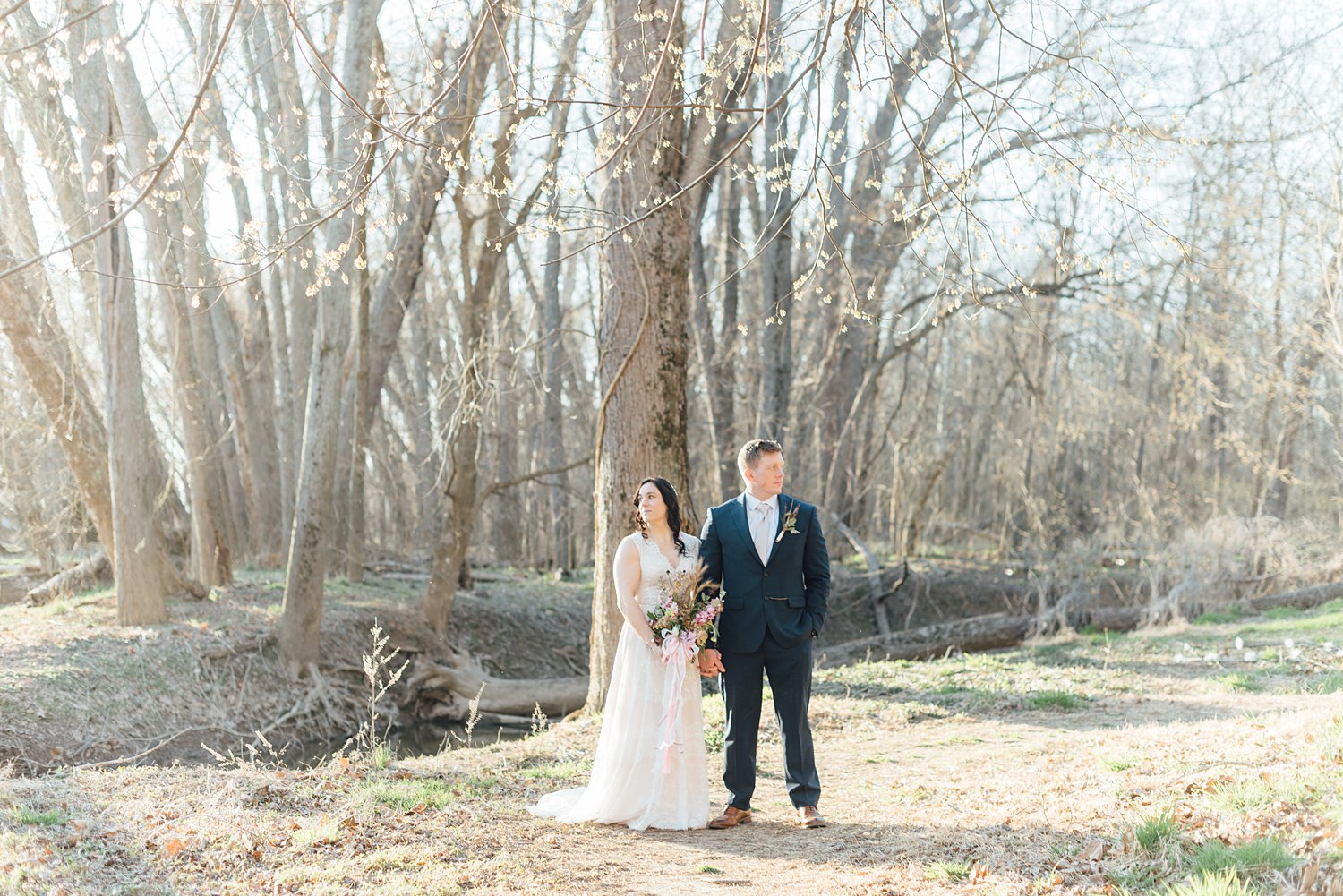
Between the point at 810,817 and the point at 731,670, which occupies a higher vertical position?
the point at 731,670

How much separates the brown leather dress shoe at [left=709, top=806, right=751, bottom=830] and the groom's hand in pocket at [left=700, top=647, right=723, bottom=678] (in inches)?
30.3

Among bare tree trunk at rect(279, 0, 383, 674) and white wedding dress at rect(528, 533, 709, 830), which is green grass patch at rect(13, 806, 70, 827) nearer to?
white wedding dress at rect(528, 533, 709, 830)

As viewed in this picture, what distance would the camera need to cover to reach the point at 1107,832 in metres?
4.86

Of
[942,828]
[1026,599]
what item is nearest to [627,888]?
[942,828]

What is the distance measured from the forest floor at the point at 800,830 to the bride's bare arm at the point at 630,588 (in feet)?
3.45

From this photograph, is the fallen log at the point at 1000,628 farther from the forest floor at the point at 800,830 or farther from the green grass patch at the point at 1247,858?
the green grass patch at the point at 1247,858

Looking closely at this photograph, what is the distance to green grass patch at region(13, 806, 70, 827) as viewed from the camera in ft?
17.2

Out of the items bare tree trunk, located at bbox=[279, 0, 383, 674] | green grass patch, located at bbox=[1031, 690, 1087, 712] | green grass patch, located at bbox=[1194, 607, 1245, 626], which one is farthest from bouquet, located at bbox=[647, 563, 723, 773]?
green grass patch, located at bbox=[1194, 607, 1245, 626]

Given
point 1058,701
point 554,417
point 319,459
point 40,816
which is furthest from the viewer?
point 554,417

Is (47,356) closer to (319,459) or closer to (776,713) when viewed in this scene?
(319,459)

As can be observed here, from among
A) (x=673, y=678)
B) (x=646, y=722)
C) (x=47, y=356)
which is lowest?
(x=646, y=722)

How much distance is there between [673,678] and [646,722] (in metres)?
0.29

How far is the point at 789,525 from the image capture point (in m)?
5.73

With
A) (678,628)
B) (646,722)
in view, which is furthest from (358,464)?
(678,628)
